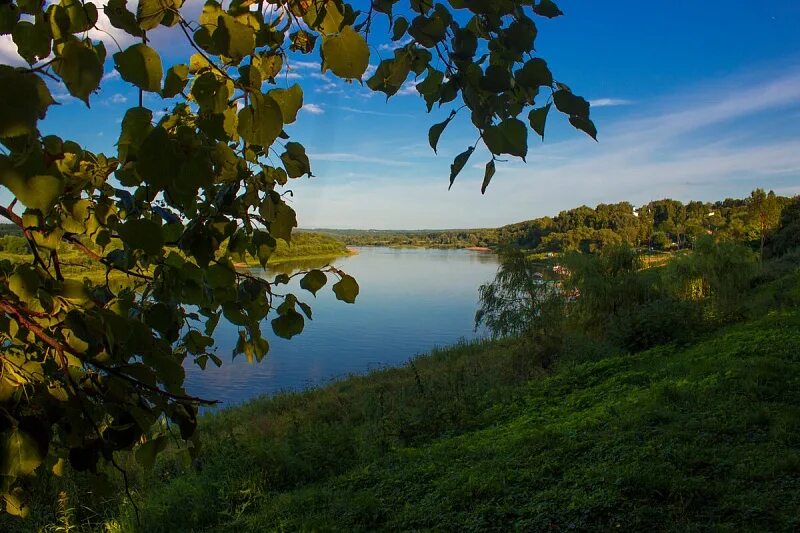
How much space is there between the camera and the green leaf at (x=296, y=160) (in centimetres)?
108

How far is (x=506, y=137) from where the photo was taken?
2.31 feet

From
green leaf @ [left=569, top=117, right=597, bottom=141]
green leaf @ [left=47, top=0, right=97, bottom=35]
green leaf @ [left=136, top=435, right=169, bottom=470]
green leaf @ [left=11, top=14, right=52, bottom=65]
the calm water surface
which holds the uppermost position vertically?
green leaf @ [left=47, top=0, right=97, bottom=35]

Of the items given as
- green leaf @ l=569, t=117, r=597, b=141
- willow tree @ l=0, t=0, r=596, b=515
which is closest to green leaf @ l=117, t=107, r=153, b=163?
willow tree @ l=0, t=0, r=596, b=515

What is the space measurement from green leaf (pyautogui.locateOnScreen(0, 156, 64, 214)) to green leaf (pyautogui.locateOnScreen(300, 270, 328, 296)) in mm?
560

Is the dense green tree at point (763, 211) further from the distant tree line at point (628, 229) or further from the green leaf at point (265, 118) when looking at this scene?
the green leaf at point (265, 118)

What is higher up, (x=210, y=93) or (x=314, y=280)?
(x=210, y=93)

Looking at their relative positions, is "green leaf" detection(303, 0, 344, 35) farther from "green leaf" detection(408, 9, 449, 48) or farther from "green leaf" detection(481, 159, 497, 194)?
"green leaf" detection(481, 159, 497, 194)

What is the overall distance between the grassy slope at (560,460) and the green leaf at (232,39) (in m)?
3.25

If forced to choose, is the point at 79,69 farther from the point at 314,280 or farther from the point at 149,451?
the point at 149,451

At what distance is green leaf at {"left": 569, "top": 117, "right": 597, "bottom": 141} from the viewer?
743 millimetres

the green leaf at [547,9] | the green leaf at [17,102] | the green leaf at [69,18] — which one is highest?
the green leaf at [547,9]

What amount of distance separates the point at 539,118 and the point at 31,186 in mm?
688

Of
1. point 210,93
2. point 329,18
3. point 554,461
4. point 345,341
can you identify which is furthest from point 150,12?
point 345,341

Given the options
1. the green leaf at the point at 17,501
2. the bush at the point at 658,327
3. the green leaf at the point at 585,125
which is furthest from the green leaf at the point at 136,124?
the bush at the point at 658,327
